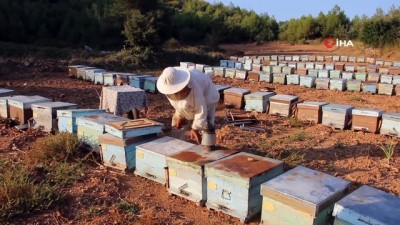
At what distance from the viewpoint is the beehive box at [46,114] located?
6.40 m

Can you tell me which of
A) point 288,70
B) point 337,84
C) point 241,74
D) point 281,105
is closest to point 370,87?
point 337,84

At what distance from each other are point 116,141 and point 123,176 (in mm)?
490

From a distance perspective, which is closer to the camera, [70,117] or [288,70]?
[70,117]

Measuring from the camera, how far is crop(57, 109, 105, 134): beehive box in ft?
19.3

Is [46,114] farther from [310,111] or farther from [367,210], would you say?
[367,210]

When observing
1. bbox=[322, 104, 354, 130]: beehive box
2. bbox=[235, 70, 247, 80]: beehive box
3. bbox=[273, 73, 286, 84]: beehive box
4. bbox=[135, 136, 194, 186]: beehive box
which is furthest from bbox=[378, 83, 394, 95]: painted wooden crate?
bbox=[135, 136, 194, 186]: beehive box

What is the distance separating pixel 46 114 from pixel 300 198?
4832mm

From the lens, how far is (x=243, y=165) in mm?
3906

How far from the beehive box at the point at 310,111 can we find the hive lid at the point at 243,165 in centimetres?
395

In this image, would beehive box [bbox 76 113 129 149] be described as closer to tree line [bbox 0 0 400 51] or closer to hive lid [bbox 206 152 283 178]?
hive lid [bbox 206 152 283 178]

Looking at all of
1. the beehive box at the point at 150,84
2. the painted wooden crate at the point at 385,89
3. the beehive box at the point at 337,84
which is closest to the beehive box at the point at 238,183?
the beehive box at the point at 150,84

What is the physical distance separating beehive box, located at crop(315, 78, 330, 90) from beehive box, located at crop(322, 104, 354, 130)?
494 cm

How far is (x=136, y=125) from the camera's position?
4.97m

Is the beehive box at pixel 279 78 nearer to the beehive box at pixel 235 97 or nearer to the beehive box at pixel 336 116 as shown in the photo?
the beehive box at pixel 235 97
